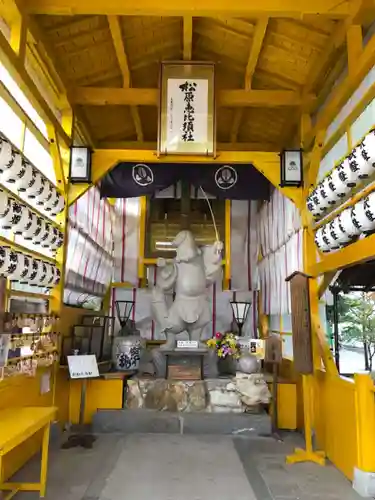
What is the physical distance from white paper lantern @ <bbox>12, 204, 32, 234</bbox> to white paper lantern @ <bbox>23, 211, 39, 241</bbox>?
0.04 m

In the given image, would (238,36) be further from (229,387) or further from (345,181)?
(229,387)

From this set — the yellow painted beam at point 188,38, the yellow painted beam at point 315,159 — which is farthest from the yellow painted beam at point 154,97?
→ the yellow painted beam at point 315,159

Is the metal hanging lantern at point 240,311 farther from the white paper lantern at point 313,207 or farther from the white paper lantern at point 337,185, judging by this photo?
the white paper lantern at point 337,185

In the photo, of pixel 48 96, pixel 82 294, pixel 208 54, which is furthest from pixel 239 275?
pixel 48 96

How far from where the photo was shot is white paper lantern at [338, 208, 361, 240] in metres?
3.33

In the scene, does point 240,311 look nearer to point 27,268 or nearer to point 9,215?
point 27,268

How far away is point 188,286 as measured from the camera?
5914 millimetres

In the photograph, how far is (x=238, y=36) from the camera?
4773 millimetres

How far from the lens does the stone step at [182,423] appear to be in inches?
193

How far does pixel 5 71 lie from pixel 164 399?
361cm

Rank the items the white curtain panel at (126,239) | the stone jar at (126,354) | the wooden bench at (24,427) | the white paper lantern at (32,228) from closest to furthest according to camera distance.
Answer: the wooden bench at (24,427) → the white paper lantern at (32,228) → the stone jar at (126,354) → the white curtain panel at (126,239)

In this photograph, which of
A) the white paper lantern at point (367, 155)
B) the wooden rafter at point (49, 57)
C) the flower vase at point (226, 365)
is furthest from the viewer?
the flower vase at point (226, 365)

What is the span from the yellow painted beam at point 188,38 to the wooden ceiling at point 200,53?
0.01m

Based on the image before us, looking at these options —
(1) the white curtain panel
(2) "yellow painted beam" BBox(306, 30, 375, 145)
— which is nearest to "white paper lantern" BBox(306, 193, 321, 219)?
(2) "yellow painted beam" BBox(306, 30, 375, 145)
